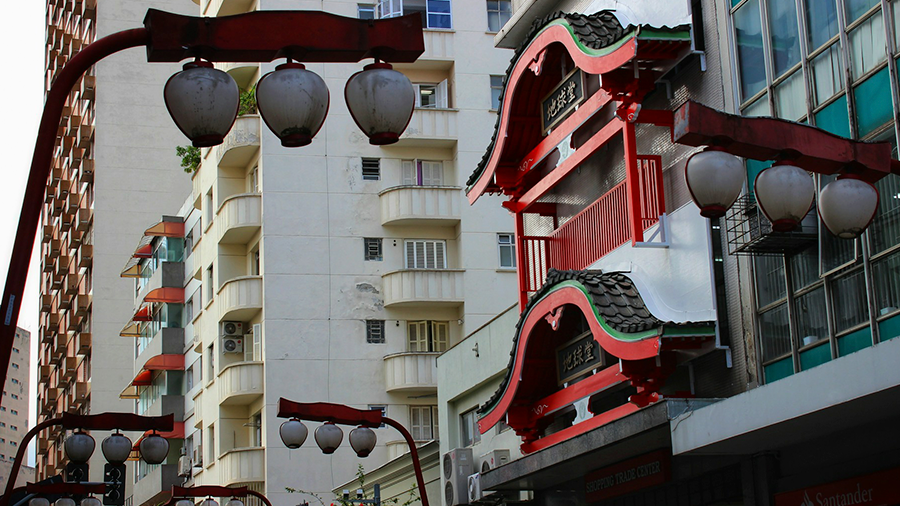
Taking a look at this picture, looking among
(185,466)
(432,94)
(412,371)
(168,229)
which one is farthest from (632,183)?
(168,229)

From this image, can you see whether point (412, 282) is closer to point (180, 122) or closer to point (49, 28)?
point (180, 122)

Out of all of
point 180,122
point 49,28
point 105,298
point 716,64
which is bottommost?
point 180,122

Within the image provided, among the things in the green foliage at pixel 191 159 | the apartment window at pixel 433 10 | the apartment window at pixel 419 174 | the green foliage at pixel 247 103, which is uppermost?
the apartment window at pixel 433 10

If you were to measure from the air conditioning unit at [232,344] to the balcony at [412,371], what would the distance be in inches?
234

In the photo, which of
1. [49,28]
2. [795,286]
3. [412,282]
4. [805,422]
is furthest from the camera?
[49,28]

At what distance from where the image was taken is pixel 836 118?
13953 mm

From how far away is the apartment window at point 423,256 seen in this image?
4203cm

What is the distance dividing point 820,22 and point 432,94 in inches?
1166

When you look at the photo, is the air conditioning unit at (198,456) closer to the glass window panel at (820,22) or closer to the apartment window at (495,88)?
the apartment window at (495,88)

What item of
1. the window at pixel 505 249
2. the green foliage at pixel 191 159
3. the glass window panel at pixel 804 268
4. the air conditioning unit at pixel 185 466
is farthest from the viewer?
the green foliage at pixel 191 159

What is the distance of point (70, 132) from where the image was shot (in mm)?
74188

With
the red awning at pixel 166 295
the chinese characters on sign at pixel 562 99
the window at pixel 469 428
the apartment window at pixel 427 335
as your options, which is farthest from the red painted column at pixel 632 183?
the red awning at pixel 166 295

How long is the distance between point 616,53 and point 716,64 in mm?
1349

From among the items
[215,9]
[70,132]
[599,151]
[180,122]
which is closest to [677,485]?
[599,151]
